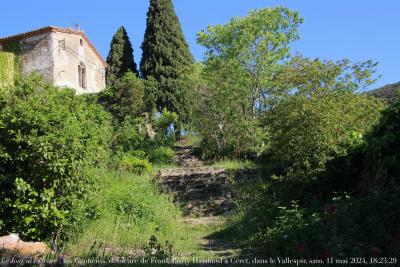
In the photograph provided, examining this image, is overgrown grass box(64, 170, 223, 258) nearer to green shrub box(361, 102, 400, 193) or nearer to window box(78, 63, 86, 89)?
green shrub box(361, 102, 400, 193)

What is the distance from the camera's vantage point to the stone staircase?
37.9 ft

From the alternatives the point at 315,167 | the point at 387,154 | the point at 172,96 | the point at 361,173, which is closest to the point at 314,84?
the point at 315,167

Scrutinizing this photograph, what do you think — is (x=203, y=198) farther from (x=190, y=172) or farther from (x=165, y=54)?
(x=165, y=54)

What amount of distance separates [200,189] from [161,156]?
206 inches

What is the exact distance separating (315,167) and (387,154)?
2317 millimetres

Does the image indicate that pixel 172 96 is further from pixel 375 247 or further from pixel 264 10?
pixel 375 247

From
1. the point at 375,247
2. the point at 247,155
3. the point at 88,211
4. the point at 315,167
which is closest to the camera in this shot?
the point at 375,247

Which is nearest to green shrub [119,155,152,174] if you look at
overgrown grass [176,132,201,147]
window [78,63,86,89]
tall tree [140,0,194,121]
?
overgrown grass [176,132,201,147]

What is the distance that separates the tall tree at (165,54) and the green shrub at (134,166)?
1075cm

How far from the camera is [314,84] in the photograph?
1226 centimetres

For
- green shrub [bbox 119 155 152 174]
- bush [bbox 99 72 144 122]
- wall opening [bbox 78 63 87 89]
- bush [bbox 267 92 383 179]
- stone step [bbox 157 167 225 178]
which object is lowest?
stone step [bbox 157 167 225 178]

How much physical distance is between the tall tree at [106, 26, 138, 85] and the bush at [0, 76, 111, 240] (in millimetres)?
Answer: 22273

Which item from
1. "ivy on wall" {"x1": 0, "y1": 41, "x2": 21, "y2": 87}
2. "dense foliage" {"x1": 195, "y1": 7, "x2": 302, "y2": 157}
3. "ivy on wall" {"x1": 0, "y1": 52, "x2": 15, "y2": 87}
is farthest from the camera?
"ivy on wall" {"x1": 0, "y1": 41, "x2": 21, "y2": 87}

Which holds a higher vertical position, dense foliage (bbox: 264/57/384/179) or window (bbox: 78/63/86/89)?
window (bbox: 78/63/86/89)
